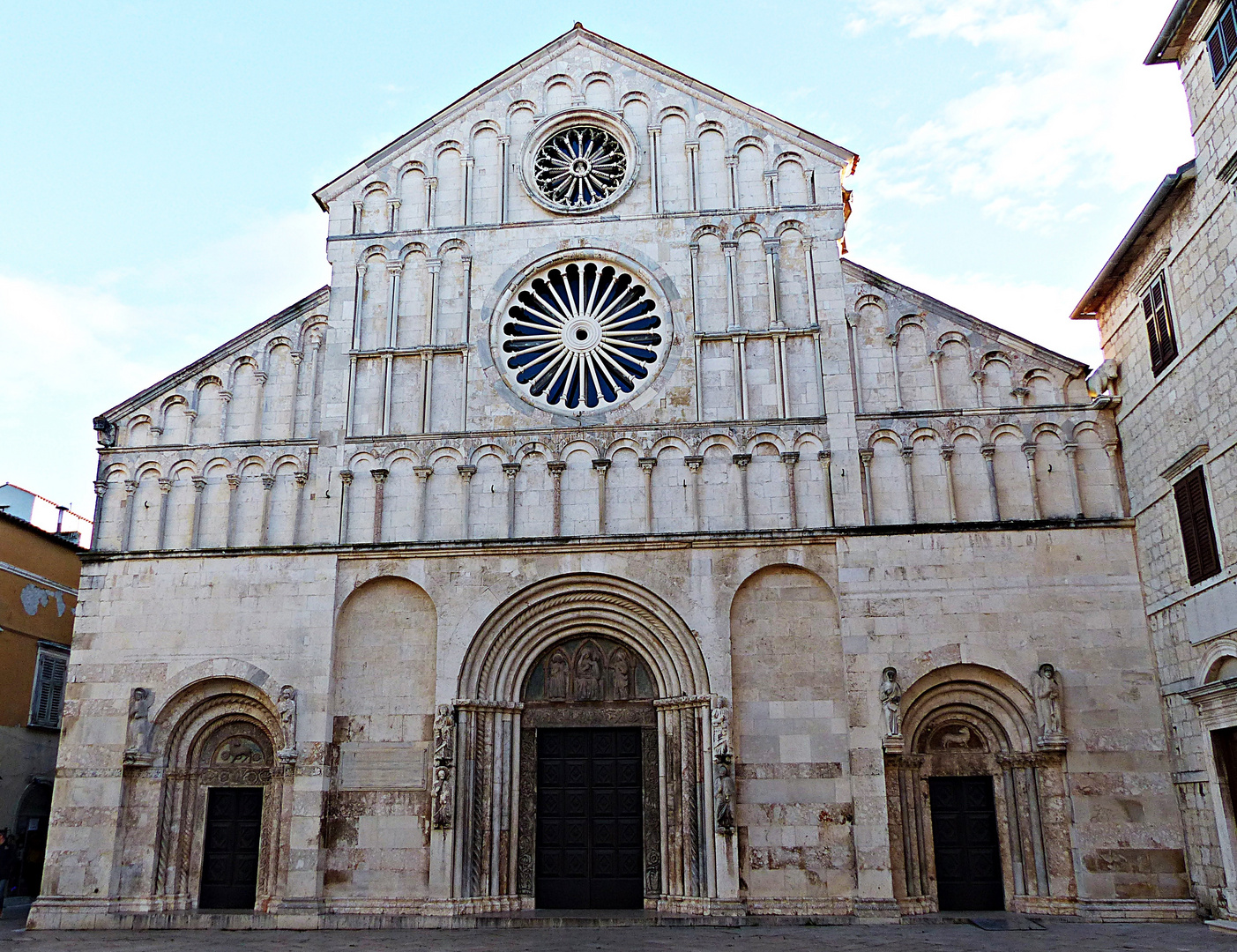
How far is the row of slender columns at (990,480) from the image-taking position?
18.0 metres

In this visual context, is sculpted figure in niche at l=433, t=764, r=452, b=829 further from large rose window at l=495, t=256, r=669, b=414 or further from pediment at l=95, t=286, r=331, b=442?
pediment at l=95, t=286, r=331, b=442

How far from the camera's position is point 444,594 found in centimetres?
1855

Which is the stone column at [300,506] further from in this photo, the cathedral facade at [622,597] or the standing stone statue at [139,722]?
the standing stone statue at [139,722]

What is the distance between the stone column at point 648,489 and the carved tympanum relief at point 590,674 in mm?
2032

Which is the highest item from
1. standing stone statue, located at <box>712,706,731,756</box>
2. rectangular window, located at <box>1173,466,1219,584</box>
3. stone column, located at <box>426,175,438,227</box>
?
stone column, located at <box>426,175,438,227</box>

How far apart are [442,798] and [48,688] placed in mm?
11161

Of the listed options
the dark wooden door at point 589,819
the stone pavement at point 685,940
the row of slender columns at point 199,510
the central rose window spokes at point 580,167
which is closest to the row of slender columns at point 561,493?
the row of slender columns at point 199,510

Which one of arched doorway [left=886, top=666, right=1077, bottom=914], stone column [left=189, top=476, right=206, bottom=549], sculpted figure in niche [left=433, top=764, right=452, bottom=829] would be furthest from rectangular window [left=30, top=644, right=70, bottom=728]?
arched doorway [left=886, top=666, right=1077, bottom=914]

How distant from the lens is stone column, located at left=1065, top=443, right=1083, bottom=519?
Result: 18.0 metres

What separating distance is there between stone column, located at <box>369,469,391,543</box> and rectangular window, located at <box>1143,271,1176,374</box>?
12345 millimetres

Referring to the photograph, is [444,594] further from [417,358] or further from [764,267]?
[764,267]

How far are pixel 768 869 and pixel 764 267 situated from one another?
33.0ft

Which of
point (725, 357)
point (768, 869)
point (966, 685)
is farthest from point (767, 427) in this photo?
point (768, 869)

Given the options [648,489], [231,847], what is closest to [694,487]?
[648,489]
